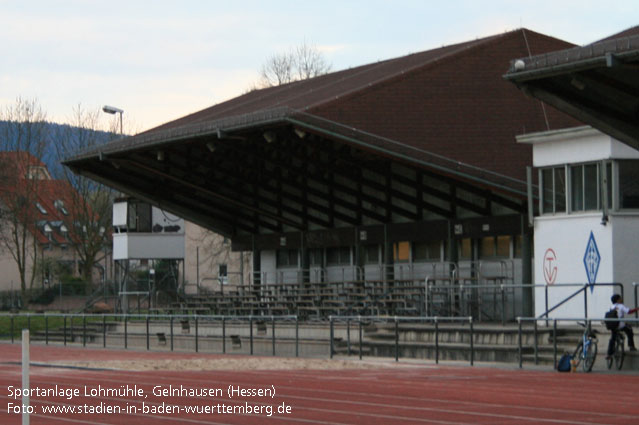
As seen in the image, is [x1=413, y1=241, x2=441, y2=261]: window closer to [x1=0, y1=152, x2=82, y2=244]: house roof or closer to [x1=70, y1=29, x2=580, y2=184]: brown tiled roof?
[x1=70, y1=29, x2=580, y2=184]: brown tiled roof

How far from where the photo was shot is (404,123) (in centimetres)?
3653

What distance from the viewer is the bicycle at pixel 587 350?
919 inches

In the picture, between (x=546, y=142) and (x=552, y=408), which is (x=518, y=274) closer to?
(x=546, y=142)

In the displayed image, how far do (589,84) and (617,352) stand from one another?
5222 millimetres

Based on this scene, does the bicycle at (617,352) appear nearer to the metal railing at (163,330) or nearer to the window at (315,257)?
the metal railing at (163,330)

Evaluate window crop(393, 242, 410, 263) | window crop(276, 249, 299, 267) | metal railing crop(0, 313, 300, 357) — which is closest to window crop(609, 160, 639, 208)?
metal railing crop(0, 313, 300, 357)

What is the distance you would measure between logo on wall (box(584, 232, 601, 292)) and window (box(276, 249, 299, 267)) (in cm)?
2292

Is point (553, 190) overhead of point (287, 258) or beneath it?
overhead

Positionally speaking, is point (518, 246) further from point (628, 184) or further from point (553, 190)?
point (628, 184)

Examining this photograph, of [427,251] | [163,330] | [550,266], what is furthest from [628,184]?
[163,330]

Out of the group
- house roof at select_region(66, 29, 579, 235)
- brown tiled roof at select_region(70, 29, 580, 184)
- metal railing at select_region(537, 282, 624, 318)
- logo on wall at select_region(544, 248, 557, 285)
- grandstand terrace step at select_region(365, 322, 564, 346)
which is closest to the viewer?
metal railing at select_region(537, 282, 624, 318)

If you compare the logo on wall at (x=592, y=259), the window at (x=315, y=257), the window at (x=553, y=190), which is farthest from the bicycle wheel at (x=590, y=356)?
the window at (x=315, y=257)

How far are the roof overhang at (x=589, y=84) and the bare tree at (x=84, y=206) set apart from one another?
163 ft

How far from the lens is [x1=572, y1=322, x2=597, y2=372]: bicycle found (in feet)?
76.6
